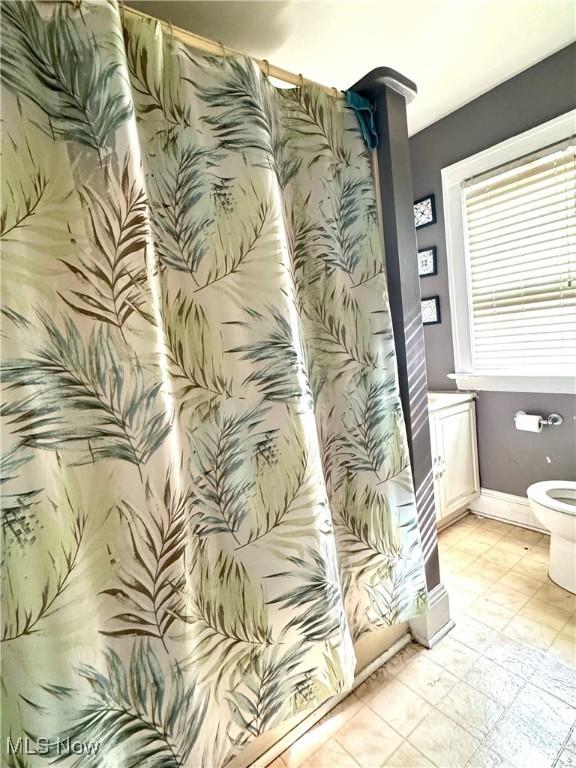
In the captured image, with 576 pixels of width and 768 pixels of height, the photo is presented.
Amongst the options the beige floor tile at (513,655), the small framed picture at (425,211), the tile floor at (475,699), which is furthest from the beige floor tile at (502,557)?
the small framed picture at (425,211)

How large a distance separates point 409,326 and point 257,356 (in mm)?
665

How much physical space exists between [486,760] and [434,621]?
15.8 inches

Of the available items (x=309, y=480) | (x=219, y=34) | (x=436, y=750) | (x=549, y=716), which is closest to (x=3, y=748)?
(x=309, y=480)

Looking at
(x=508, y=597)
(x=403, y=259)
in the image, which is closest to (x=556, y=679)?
(x=508, y=597)

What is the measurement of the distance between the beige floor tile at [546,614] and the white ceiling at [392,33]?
2399 mm

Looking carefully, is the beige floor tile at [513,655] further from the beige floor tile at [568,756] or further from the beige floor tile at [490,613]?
the beige floor tile at [568,756]

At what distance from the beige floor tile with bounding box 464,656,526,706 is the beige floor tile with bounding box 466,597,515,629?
0.19 metres

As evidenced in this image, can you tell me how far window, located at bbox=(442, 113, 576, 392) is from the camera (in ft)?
5.49

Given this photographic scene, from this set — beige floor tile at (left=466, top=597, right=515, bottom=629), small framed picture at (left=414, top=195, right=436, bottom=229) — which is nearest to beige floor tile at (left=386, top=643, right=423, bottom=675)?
beige floor tile at (left=466, top=597, right=515, bottom=629)

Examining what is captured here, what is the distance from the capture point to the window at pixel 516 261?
5.49 ft

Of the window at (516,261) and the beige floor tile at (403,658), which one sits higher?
the window at (516,261)

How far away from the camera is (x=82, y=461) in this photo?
646 millimetres

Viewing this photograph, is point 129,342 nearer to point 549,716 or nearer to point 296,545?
point 296,545

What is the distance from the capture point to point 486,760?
3.01 feet
